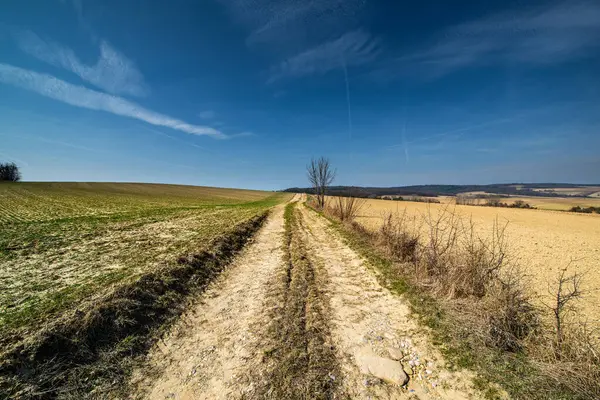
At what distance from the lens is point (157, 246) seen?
38.1 ft

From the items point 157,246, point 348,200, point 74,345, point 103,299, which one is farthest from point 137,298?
point 348,200

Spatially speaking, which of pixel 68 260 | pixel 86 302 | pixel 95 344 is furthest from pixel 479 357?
pixel 68 260

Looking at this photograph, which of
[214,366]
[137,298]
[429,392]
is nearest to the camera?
[429,392]

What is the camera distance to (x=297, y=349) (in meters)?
4.70

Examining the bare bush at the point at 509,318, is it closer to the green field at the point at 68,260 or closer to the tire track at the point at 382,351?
the tire track at the point at 382,351

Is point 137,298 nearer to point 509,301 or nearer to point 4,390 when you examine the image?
point 4,390

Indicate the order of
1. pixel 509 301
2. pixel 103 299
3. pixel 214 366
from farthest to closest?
pixel 103 299 < pixel 509 301 < pixel 214 366

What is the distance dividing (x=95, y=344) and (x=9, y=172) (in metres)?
136

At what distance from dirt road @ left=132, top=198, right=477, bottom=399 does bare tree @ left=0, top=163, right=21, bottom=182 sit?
440 ft

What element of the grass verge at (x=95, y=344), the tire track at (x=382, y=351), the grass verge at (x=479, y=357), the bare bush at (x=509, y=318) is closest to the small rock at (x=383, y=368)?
the tire track at (x=382, y=351)

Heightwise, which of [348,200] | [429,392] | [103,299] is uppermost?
[348,200]

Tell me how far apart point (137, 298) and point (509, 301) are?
846cm

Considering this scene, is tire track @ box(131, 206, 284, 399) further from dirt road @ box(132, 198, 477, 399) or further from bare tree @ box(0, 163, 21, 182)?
bare tree @ box(0, 163, 21, 182)

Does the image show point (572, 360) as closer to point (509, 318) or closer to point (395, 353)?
point (509, 318)
